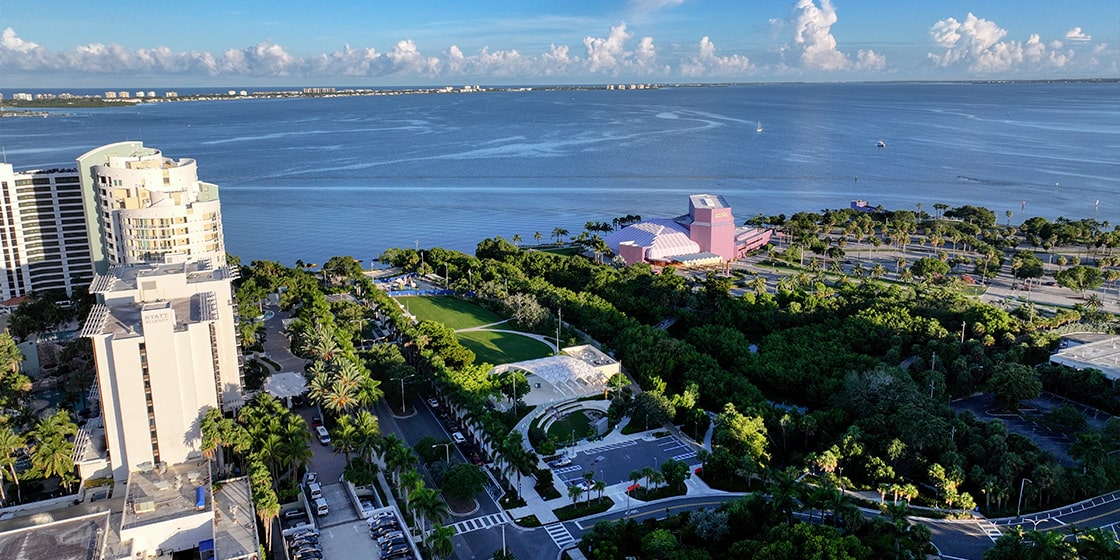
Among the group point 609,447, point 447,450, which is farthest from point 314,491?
point 609,447

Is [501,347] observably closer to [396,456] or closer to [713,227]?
[396,456]

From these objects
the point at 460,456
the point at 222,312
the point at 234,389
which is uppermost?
the point at 222,312

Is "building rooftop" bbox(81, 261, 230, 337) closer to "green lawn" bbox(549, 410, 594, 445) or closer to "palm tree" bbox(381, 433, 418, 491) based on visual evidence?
"palm tree" bbox(381, 433, 418, 491)

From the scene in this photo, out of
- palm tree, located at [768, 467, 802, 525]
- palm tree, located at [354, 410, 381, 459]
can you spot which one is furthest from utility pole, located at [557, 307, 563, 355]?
palm tree, located at [768, 467, 802, 525]

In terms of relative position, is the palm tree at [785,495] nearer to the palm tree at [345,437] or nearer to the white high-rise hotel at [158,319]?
the palm tree at [345,437]

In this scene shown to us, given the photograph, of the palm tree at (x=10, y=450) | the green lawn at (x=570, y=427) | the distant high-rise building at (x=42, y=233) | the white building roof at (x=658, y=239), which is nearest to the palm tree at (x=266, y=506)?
the palm tree at (x=10, y=450)

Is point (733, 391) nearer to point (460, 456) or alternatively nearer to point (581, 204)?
point (460, 456)

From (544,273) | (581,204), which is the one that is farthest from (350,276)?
(581,204)
